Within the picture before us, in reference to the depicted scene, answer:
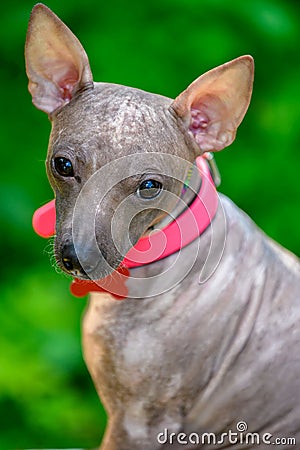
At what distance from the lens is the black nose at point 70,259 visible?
1.21 meters

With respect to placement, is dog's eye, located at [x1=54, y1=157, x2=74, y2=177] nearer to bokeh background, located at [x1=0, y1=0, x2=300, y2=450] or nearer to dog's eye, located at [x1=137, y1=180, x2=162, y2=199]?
dog's eye, located at [x1=137, y1=180, x2=162, y2=199]

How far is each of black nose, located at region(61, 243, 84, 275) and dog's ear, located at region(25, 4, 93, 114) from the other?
0.25 meters

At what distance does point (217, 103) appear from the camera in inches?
52.7

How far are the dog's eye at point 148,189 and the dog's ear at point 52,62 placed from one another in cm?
18

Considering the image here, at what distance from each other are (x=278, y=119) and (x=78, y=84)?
4.32ft

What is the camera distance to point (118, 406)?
1471 millimetres

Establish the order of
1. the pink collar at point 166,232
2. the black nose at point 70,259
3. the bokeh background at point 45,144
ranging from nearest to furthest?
the black nose at point 70,259 < the pink collar at point 166,232 < the bokeh background at point 45,144

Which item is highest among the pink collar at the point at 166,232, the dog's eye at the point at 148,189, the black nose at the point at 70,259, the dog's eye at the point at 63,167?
the dog's eye at the point at 63,167

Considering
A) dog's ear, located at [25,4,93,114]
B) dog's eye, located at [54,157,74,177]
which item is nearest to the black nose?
dog's eye, located at [54,157,74,177]

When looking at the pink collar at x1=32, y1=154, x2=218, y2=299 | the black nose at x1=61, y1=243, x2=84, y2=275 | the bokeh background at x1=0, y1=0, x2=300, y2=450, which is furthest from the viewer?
the bokeh background at x1=0, y1=0, x2=300, y2=450

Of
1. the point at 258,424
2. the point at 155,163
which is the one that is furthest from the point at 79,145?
the point at 258,424

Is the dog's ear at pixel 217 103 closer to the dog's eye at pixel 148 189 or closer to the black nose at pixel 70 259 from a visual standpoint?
the dog's eye at pixel 148 189

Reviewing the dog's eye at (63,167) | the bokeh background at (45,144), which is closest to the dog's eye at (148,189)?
the dog's eye at (63,167)

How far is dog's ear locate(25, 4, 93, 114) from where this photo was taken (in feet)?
4.23
